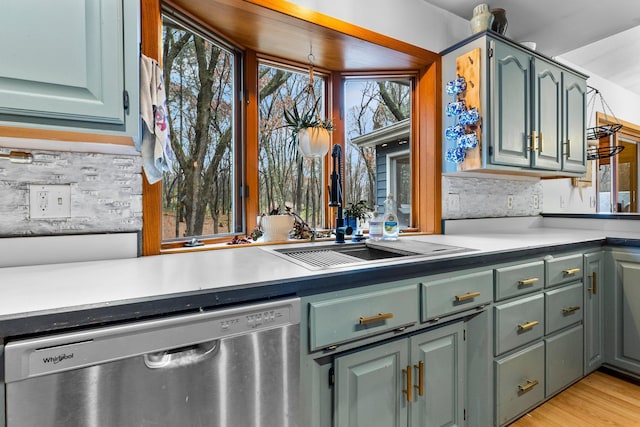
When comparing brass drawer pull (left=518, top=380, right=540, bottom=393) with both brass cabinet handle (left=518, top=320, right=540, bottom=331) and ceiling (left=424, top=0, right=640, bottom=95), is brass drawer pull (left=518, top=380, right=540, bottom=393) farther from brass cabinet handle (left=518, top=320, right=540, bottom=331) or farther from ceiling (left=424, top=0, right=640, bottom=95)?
ceiling (left=424, top=0, right=640, bottom=95)

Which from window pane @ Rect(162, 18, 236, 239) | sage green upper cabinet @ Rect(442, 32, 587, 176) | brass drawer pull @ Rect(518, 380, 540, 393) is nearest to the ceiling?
sage green upper cabinet @ Rect(442, 32, 587, 176)

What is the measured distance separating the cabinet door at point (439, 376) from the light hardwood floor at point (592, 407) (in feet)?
1.59

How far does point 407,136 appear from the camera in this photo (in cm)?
237

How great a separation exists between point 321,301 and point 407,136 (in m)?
1.71

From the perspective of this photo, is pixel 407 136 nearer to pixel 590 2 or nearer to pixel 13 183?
pixel 590 2

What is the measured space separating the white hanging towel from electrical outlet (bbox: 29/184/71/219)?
0.30 metres

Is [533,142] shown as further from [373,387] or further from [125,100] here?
[125,100]

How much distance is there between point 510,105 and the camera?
2.04 metres

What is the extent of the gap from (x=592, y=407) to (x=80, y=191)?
2.72m

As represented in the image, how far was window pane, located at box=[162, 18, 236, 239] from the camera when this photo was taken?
158cm

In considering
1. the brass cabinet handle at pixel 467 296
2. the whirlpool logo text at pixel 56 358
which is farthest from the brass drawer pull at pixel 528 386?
the whirlpool logo text at pixel 56 358

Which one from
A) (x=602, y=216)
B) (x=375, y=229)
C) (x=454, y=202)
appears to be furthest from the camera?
(x=602, y=216)

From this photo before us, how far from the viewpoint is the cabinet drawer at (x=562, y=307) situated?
5.61ft

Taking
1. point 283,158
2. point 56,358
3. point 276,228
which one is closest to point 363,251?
point 276,228
